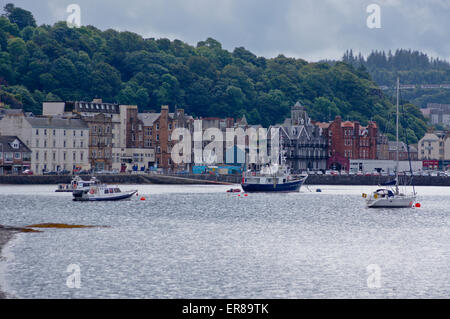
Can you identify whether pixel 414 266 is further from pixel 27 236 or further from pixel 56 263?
pixel 27 236

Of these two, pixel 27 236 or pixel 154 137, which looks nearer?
pixel 27 236

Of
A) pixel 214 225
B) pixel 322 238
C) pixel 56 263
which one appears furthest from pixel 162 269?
pixel 214 225

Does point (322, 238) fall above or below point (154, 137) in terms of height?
below

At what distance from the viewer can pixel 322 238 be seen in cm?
6975

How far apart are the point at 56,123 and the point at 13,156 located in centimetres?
1471

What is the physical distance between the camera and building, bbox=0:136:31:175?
16000 cm

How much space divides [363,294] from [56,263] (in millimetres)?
19656

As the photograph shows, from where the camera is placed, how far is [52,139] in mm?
172125

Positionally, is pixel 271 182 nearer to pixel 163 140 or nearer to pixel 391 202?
pixel 391 202

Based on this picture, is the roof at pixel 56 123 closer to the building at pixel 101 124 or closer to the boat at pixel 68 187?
the building at pixel 101 124

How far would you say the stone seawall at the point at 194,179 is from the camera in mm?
155625
